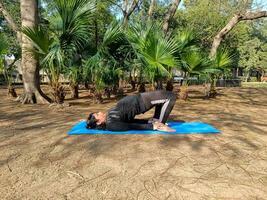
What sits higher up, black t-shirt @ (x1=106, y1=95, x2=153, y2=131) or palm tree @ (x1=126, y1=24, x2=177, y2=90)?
palm tree @ (x1=126, y1=24, x2=177, y2=90)

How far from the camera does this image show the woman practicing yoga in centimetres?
471

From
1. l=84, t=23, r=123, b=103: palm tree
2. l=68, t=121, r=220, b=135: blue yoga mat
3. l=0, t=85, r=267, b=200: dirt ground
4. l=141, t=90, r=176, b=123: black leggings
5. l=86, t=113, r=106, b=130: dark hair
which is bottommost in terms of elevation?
l=0, t=85, r=267, b=200: dirt ground

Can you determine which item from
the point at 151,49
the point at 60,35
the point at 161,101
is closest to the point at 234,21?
the point at 151,49

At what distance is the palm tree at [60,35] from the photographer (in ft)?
24.1

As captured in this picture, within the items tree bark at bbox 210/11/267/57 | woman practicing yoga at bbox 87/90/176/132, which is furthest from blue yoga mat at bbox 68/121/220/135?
tree bark at bbox 210/11/267/57

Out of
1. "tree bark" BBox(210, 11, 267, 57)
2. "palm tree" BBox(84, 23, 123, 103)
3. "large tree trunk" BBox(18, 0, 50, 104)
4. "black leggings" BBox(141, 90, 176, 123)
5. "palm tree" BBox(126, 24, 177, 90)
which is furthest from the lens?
"tree bark" BBox(210, 11, 267, 57)

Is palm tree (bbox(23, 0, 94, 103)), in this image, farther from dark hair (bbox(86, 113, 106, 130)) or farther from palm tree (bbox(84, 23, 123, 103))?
dark hair (bbox(86, 113, 106, 130))

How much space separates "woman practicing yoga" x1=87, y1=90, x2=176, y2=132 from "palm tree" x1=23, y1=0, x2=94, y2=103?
3.07 meters

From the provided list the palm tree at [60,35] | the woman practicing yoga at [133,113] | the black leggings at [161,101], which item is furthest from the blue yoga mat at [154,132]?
the palm tree at [60,35]

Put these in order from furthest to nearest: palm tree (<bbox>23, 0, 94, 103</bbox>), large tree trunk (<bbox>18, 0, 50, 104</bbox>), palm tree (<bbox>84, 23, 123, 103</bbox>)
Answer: large tree trunk (<bbox>18, 0, 50, 104</bbox>)
palm tree (<bbox>84, 23, 123, 103</bbox>)
palm tree (<bbox>23, 0, 94, 103</bbox>)

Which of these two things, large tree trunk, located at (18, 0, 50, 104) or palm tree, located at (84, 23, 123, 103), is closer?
palm tree, located at (84, 23, 123, 103)

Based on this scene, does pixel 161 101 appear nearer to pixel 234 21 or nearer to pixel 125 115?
pixel 125 115

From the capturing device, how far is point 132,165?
3.21 meters

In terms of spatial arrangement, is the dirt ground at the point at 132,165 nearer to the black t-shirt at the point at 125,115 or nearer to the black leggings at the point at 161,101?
the black t-shirt at the point at 125,115
